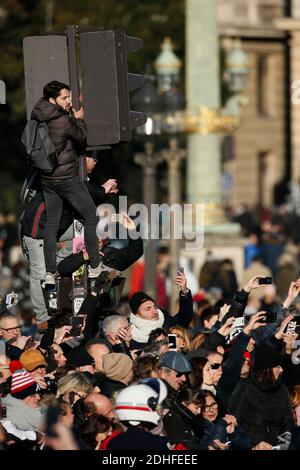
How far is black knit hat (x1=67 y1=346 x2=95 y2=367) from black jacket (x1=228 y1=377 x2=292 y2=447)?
1.07 meters

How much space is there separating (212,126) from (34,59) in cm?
1972

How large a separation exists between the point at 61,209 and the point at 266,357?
5.56ft

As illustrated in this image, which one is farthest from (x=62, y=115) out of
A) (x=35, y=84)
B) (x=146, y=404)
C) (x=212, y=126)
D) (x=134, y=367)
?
(x=212, y=126)

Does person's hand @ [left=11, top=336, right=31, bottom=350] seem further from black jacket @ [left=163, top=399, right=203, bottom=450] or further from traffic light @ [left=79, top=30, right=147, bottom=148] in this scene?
black jacket @ [left=163, top=399, right=203, bottom=450]

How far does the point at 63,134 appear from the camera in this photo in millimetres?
11539

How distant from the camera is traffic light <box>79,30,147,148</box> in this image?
1169 cm

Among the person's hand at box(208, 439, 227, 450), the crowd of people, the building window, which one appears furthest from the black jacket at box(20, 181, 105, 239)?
the building window

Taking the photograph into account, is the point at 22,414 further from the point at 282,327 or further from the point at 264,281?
the point at 264,281

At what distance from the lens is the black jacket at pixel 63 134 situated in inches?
450

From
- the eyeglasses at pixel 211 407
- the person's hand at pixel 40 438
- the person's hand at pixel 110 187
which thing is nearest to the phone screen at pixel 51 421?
the person's hand at pixel 40 438

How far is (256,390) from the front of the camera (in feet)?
37.3

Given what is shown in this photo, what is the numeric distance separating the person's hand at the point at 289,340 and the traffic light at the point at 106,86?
5.82 ft

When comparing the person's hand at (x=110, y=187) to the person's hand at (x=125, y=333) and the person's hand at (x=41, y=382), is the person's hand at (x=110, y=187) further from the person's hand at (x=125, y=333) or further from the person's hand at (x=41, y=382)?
the person's hand at (x=41, y=382)
